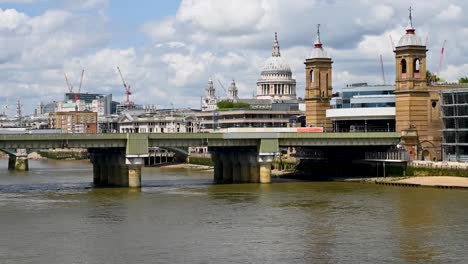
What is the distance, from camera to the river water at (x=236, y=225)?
59094 mm

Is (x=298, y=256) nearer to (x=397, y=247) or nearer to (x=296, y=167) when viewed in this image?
(x=397, y=247)

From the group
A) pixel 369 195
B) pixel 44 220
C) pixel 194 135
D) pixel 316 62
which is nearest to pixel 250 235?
pixel 44 220

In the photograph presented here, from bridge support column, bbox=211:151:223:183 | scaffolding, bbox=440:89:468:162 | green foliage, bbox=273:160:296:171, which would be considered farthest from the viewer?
green foliage, bbox=273:160:296:171

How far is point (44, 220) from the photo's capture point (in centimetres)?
7650

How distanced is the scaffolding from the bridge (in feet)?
21.5

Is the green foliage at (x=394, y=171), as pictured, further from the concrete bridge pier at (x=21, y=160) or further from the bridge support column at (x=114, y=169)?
the concrete bridge pier at (x=21, y=160)

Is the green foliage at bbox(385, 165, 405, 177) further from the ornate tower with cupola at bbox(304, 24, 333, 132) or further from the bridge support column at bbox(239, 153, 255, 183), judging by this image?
the ornate tower with cupola at bbox(304, 24, 333, 132)

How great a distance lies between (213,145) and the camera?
376ft

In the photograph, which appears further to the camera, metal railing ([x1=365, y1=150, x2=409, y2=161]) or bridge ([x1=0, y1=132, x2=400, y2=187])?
metal railing ([x1=365, y1=150, x2=409, y2=161])

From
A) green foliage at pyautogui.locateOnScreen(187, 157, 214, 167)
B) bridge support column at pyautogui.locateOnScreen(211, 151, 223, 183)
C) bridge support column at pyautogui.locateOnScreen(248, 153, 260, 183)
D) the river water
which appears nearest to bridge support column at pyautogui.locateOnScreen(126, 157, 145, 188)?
the river water

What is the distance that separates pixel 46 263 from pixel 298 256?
1528cm

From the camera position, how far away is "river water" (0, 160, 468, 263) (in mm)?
59094

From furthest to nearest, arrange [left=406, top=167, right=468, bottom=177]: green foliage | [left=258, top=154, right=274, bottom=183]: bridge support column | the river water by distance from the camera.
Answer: [left=258, top=154, right=274, bottom=183]: bridge support column → [left=406, top=167, right=468, bottom=177]: green foliage → the river water

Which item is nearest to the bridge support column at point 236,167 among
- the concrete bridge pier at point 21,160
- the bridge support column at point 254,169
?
the bridge support column at point 254,169
